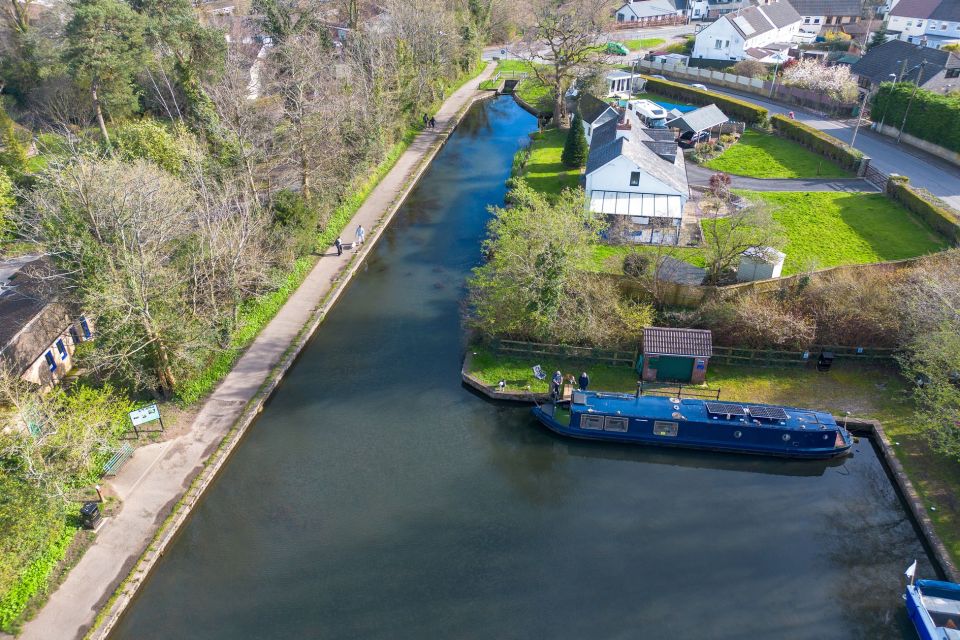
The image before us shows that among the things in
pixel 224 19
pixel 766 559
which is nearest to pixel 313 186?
pixel 766 559

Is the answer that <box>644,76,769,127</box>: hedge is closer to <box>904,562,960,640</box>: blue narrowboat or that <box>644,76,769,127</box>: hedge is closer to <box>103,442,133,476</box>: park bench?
<box>904,562,960,640</box>: blue narrowboat

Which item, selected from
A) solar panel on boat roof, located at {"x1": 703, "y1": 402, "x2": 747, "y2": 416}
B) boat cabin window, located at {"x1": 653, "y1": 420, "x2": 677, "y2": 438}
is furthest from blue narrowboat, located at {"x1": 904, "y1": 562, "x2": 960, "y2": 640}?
boat cabin window, located at {"x1": 653, "y1": 420, "x2": 677, "y2": 438}

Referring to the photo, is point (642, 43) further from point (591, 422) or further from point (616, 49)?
point (591, 422)

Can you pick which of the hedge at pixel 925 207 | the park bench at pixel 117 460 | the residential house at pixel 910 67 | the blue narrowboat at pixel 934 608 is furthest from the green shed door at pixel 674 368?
the residential house at pixel 910 67

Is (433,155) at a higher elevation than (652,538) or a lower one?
higher

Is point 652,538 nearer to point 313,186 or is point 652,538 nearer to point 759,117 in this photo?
point 313,186
